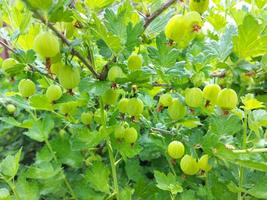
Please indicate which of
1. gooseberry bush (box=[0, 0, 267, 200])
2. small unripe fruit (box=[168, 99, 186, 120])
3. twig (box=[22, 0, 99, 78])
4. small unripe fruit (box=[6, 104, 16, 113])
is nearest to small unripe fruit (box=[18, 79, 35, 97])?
gooseberry bush (box=[0, 0, 267, 200])

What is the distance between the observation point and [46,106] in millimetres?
590

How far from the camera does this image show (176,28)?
495 mm

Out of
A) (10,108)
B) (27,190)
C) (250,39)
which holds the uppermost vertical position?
(250,39)

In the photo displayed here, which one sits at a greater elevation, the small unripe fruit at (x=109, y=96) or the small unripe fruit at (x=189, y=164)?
the small unripe fruit at (x=109, y=96)

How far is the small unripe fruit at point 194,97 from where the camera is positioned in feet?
1.84

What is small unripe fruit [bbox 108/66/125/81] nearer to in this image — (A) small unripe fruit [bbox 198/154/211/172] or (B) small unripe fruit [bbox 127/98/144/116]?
(B) small unripe fruit [bbox 127/98/144/116]

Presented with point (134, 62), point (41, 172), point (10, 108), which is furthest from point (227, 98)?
point (10, 108)

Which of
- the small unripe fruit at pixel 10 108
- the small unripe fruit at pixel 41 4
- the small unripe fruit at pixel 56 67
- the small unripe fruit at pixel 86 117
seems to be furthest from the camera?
the small unripe fruit at pixel 10 108

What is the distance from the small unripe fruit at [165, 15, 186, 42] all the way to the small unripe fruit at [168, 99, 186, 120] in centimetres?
12

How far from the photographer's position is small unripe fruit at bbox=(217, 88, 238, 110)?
1.70ft

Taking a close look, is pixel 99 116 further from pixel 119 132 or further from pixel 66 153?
pixel 66 153

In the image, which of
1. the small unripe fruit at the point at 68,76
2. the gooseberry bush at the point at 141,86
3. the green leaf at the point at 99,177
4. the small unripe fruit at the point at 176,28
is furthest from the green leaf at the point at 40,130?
the small unripe fruit at the point at 176,28

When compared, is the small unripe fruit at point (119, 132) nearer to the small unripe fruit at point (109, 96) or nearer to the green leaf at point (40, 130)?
the small unripe fruit at point (109, 96)

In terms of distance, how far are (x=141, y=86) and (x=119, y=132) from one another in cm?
9
